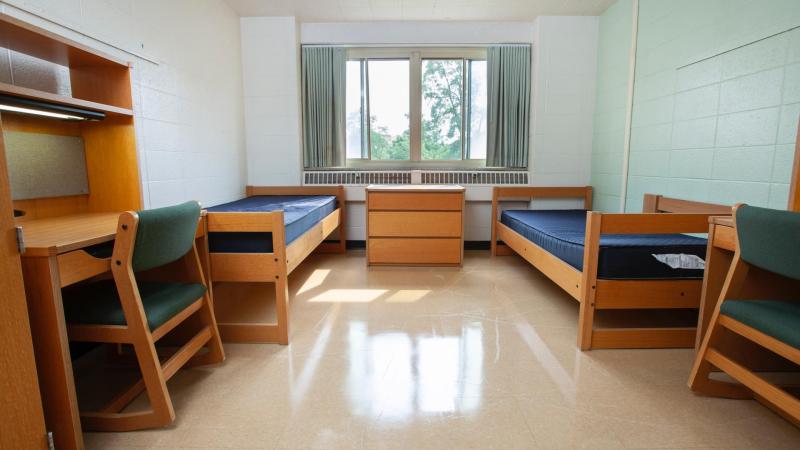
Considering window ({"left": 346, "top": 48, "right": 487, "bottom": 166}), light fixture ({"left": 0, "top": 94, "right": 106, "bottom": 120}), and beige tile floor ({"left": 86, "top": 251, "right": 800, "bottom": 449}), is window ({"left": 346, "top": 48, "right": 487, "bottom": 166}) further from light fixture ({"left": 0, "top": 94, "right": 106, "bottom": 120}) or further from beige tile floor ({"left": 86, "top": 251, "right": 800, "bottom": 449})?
light fixture ({"left": 0, "top": 94, "right": 106, "bottom": 120})

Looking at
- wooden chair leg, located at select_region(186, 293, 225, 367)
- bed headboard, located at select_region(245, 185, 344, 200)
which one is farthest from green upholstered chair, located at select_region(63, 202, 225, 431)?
bed headboard, located at select_region(245, 185, 344, 200)

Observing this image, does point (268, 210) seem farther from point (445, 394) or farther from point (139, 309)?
point (445, 394)

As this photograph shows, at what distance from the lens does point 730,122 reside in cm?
238

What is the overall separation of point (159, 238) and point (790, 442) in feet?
7.88

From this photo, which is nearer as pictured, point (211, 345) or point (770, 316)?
point (770, 316)

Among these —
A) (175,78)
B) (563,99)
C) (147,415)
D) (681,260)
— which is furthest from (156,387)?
(563,99)

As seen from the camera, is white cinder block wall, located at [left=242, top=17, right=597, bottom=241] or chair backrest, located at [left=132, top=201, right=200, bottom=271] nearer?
chair backrest, located at [left=132, top=201, right=200, bottom=271]

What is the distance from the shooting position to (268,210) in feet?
10.2

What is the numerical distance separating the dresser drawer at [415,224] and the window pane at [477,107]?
3.76ft

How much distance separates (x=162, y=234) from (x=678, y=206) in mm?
3103

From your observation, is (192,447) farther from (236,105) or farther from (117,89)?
(236,105)

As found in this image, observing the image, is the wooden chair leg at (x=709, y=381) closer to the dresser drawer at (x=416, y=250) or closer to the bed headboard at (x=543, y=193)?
the dresser drawer at (x=416, y=250)

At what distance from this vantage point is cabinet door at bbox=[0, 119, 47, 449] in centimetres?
108

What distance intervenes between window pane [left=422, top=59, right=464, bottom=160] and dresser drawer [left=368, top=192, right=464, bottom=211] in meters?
0.98
